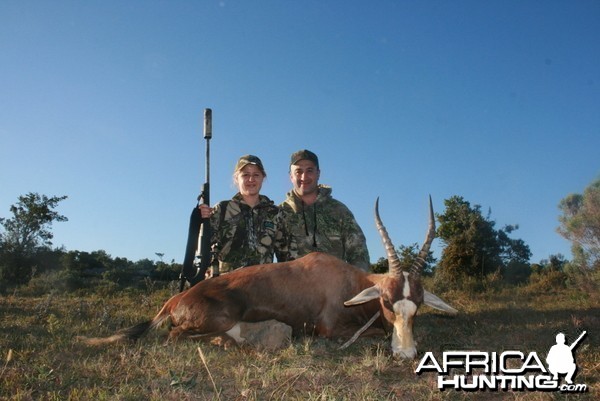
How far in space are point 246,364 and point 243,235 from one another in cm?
363

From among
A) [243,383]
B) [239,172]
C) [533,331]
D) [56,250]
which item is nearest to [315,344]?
[243,383]

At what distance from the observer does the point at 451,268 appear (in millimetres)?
16859

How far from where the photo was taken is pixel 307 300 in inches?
218

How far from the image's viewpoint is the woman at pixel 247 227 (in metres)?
7.54

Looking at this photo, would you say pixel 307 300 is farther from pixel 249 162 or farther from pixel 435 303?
pixel 249 162

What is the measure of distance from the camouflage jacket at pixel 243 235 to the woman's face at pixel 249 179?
20 cm

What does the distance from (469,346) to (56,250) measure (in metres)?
21.8

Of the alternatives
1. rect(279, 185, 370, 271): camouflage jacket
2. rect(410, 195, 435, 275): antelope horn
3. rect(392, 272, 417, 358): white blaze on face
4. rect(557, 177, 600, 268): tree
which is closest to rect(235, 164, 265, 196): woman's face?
rect(279, 185, 370, 271): camouflage jacket

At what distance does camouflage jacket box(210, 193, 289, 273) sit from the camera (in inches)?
297

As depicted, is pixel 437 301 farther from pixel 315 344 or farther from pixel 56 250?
pixel 56 250

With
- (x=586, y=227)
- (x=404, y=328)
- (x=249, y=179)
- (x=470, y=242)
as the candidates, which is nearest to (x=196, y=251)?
(x=249, y=179)

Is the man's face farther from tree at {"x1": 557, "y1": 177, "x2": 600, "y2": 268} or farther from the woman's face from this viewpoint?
tree at {"x1": 557, "y1": 177, "x2": 600, "y2": 268}

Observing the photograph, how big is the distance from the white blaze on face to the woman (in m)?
3.10

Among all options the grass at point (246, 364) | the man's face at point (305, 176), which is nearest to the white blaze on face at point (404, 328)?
the grass at point (246, 364)
